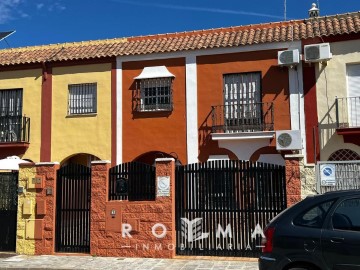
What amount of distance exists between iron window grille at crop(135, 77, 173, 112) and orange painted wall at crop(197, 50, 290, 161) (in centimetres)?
125

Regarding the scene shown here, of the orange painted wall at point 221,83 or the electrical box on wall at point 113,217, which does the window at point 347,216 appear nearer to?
the electrical box on wall at point 113,217

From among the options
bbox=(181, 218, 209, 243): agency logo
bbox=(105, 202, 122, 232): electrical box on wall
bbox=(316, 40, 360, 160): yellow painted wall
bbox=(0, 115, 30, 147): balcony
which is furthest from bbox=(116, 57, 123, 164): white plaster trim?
bbox=(316, 40, 360, 160): yellow painted wall

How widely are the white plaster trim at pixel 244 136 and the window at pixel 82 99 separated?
4857 millimetres

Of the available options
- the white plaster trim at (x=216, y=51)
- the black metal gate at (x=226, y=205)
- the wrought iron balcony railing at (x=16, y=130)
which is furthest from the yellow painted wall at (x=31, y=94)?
the black metal gate at (x=226, y=205)

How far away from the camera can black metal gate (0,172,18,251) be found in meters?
11.4

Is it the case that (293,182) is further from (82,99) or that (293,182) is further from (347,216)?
(82,99)

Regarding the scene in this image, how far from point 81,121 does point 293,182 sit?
934cm

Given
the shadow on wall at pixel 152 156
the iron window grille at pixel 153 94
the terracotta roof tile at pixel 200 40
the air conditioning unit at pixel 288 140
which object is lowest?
the shadow on wall at pixel 152 156

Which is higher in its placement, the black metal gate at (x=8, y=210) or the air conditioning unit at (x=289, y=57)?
the air conditioning unit at (x=289, y=57)

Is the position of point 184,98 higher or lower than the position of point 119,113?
higher

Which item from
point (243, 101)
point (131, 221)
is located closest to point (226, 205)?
point (131, 221)

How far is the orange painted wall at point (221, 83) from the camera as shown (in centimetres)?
1491

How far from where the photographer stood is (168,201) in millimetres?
10312

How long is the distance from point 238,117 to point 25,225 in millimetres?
7781
